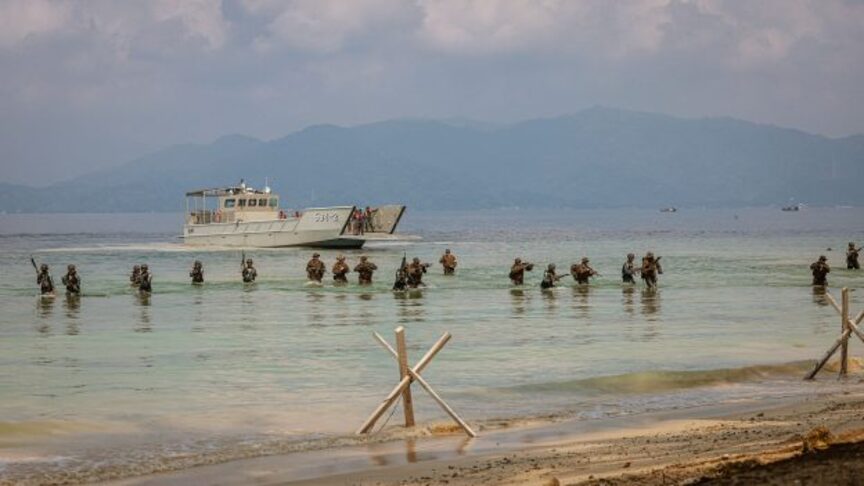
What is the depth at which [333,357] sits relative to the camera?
25.6 m

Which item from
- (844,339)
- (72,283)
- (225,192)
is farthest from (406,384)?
(225,192)

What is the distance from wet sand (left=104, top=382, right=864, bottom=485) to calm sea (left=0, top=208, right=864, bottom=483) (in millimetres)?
936

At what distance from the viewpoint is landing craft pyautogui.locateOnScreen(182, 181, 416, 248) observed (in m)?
78.8

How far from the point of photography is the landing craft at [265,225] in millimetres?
78750

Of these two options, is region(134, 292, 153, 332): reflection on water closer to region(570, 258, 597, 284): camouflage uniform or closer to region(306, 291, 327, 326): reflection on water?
region(306, 291, 327, 326): reflection on water

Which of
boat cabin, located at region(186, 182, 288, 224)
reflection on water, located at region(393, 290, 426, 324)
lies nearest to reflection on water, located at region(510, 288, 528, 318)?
reflection on water, located at region(393, 290, 426, 324)

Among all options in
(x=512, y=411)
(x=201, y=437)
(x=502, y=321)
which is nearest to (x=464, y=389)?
(x=512, y=411)

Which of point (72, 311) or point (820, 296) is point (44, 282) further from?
point (820, 296)

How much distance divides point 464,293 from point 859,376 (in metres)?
24.6

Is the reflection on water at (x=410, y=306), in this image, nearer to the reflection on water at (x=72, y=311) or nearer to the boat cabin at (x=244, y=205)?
the reflection on water at (x=72, y=311)

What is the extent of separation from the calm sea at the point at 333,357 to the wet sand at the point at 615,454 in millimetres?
936

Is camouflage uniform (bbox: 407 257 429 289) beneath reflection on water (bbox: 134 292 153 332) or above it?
above

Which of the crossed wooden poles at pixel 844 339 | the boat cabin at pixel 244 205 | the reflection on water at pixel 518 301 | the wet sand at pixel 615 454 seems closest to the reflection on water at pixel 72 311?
the reflection on water at pixel 518 301

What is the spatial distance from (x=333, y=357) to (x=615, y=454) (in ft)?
42.7
